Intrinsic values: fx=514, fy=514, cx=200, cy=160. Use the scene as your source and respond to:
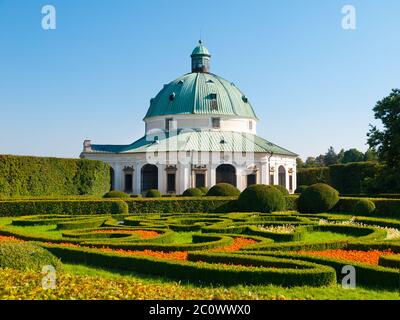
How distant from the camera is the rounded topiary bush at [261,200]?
29.2 meters

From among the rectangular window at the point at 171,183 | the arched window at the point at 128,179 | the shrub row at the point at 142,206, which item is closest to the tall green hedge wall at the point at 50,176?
the shrub row at the point at 142,206

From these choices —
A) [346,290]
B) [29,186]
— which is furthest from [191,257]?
[29,186]

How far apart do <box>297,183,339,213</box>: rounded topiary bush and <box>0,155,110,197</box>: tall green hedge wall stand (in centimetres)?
1912

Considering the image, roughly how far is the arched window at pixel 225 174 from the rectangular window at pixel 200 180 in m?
1.50

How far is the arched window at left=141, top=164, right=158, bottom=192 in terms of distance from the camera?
54.8m

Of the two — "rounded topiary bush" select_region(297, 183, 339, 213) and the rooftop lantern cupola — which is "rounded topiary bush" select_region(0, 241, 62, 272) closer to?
"rounded topiary bush" select_region(297, 183, 339, 213)

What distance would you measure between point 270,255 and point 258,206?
1742 centimetres

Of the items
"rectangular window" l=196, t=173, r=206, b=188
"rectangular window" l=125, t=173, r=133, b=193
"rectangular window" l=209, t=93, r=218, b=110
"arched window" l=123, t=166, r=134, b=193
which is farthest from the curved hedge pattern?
"rectangular window" l=209, t=93, r=218, b=110

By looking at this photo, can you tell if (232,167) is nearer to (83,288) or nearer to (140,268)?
(140,268)

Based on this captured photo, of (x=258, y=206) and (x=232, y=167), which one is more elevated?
(x=232, y=167)

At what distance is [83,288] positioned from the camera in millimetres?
7449

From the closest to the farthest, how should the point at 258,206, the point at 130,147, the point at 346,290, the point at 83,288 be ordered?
the point at 83,288, the point at 346,290, the point at 258,206, the point at 130,147

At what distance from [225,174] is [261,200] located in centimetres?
2356

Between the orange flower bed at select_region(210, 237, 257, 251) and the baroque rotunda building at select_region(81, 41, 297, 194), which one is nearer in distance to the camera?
the orange flower bed at select_region(210, 237, 257, 251)
